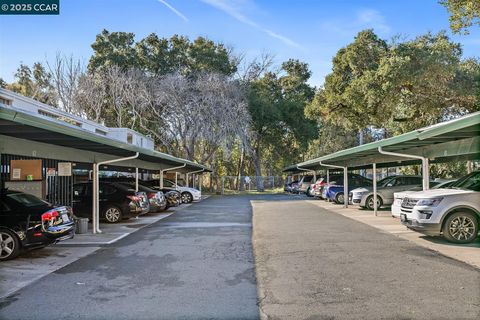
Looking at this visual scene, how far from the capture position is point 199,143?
43.9 m

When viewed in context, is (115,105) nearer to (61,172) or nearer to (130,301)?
(61,172)

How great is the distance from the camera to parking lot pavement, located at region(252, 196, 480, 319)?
538cm

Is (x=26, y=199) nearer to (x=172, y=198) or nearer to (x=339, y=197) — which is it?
(x=172, y=198)

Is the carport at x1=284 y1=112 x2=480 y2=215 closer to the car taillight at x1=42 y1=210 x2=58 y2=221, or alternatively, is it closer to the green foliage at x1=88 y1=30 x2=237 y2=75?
the car taillight at x1=42 y1=210 x2=58 y2=221

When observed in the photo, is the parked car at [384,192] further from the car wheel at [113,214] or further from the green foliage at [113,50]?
the green foliage at [113,50]

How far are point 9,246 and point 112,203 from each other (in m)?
7.12

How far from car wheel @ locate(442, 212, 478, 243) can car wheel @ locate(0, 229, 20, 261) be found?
29.6 ft

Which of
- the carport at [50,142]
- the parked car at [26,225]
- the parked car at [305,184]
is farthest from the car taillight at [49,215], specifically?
the parked car at [305,184]

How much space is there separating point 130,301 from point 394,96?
19.2 m

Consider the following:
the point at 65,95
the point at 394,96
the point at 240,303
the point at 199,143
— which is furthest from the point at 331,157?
the point at 65,95

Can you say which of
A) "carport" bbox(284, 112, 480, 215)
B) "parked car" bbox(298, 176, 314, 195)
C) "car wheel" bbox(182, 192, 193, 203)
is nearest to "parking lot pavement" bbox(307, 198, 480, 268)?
"carport" bbox(284, 112, 480, 215)

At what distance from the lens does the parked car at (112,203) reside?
1592cm

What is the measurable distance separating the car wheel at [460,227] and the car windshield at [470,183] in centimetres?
88

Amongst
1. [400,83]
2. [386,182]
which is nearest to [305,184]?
[386,182]
